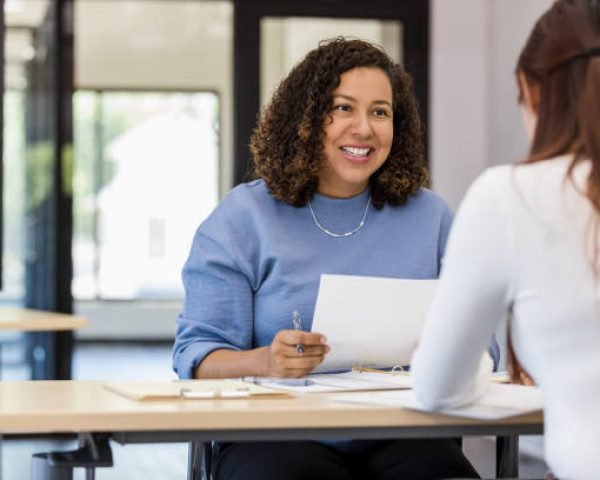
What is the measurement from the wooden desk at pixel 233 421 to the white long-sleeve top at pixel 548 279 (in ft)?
0.73

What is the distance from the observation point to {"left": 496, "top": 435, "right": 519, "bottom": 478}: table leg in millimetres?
2150

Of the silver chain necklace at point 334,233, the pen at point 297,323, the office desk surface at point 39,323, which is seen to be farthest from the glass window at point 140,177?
the pen at point 297,323

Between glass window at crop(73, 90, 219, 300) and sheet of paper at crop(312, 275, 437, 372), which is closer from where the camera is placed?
sheet of paper at crop(312, 275, 437, 372)

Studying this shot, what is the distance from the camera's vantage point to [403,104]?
2.51 metres

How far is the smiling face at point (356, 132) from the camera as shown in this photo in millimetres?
2371

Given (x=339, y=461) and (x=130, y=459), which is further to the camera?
(x=130, y=459)

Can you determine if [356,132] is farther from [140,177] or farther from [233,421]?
[140,177]

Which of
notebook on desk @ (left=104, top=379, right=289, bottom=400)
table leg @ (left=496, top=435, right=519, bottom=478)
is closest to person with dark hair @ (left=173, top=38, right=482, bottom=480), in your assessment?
table leg @ (left=496, top=435, right=519, bottom=478)

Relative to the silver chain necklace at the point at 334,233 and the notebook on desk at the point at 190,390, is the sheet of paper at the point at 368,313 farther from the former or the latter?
the silver chain necklace at the point at 334,233

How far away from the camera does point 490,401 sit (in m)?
1.72

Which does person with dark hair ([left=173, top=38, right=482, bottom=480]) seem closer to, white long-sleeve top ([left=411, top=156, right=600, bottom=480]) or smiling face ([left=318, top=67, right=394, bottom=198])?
smiling face ([left=318, top=67, right=394, bottom=198])

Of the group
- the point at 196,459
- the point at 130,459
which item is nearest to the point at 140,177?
the point at 130,459

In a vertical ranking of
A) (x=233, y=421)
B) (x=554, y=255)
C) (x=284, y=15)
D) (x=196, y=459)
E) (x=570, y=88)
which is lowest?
(x=196, y=459)

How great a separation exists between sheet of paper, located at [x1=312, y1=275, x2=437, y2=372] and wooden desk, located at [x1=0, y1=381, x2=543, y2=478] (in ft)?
1.04
